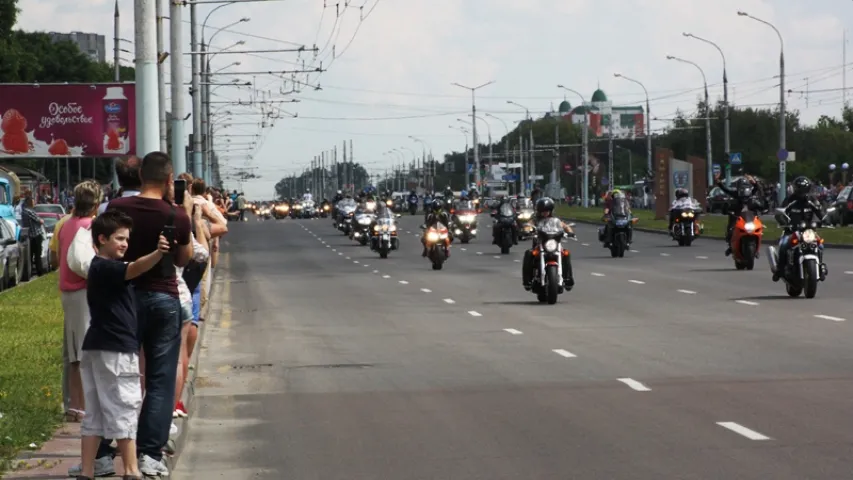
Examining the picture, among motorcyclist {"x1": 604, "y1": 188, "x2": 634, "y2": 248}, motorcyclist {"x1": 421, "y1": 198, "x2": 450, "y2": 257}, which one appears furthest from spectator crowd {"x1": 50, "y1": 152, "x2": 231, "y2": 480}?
motorcyclist {"x1": 604, "y1": 188, "x2": 634, "y2": 248}

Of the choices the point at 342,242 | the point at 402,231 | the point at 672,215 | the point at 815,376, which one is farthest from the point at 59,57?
the point at 815,376

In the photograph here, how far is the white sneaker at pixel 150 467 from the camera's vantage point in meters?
8.35

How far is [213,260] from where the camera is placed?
1847 centimetres

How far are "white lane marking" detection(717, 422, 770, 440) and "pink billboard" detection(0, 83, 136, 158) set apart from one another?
38270 mm

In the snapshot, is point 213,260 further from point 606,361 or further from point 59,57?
point 59,57

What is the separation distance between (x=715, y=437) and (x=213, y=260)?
30.3 ft

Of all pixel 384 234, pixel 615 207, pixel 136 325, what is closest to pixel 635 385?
pixel 136 325

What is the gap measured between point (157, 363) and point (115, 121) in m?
41.0

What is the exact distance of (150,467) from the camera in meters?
8.39

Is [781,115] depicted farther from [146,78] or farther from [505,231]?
[146,78]

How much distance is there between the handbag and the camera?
9500mm

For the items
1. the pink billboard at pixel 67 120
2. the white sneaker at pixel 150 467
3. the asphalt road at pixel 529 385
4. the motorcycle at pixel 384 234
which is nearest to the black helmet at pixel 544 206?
the asphalt road at pixel 529 385

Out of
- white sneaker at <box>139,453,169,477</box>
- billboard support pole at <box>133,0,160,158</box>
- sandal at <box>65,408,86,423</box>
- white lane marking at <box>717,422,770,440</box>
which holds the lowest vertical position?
white lane marking at <box>717,422,770,440</box>

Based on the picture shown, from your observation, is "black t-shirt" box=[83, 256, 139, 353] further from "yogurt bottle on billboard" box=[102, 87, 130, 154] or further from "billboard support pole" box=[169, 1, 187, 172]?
"yogurt bottle on billboard" box=[102, 87, 130, 154]
